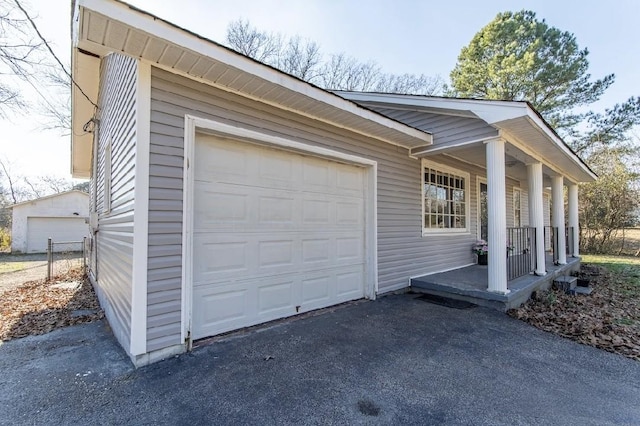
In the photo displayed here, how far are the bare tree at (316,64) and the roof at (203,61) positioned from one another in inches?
452

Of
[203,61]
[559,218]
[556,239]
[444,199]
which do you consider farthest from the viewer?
[559,218]

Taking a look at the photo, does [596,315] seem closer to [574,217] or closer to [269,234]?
[269,234]

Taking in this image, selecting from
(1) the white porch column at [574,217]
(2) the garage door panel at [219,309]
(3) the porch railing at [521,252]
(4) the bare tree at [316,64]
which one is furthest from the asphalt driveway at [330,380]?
(4) the bare tree at [316,64]

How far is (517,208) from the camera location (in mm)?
10367

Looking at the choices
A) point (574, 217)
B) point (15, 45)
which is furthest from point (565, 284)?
point (15, 45)

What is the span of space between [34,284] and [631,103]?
23400mm

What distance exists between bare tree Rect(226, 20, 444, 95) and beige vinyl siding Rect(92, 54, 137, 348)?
39.5 ft

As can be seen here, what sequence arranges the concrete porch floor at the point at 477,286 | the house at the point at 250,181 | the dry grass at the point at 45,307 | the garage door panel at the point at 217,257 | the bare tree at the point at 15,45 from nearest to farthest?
1. the house at the point at 250,181
2. the garage door panel at the point at 217,257
3. the dry grass at the point at 45,307
4. the concrete porch floor at the point at 477,286
5. the bare tree at the point at 15,45

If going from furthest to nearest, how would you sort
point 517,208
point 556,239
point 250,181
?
point 517,208 → point 556,239 → point 250,181

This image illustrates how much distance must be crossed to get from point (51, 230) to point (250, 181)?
62.2 ft

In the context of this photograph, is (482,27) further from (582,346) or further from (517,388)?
(517,388)

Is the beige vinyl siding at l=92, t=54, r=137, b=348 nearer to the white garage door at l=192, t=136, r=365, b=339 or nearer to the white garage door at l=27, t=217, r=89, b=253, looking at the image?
the white garage door at l=192, t=136, r=365, b=339

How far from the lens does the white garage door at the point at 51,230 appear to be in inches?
632

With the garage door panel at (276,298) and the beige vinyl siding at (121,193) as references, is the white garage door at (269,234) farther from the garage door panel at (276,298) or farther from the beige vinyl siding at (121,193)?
the beige vinyl siding at (121,193)
